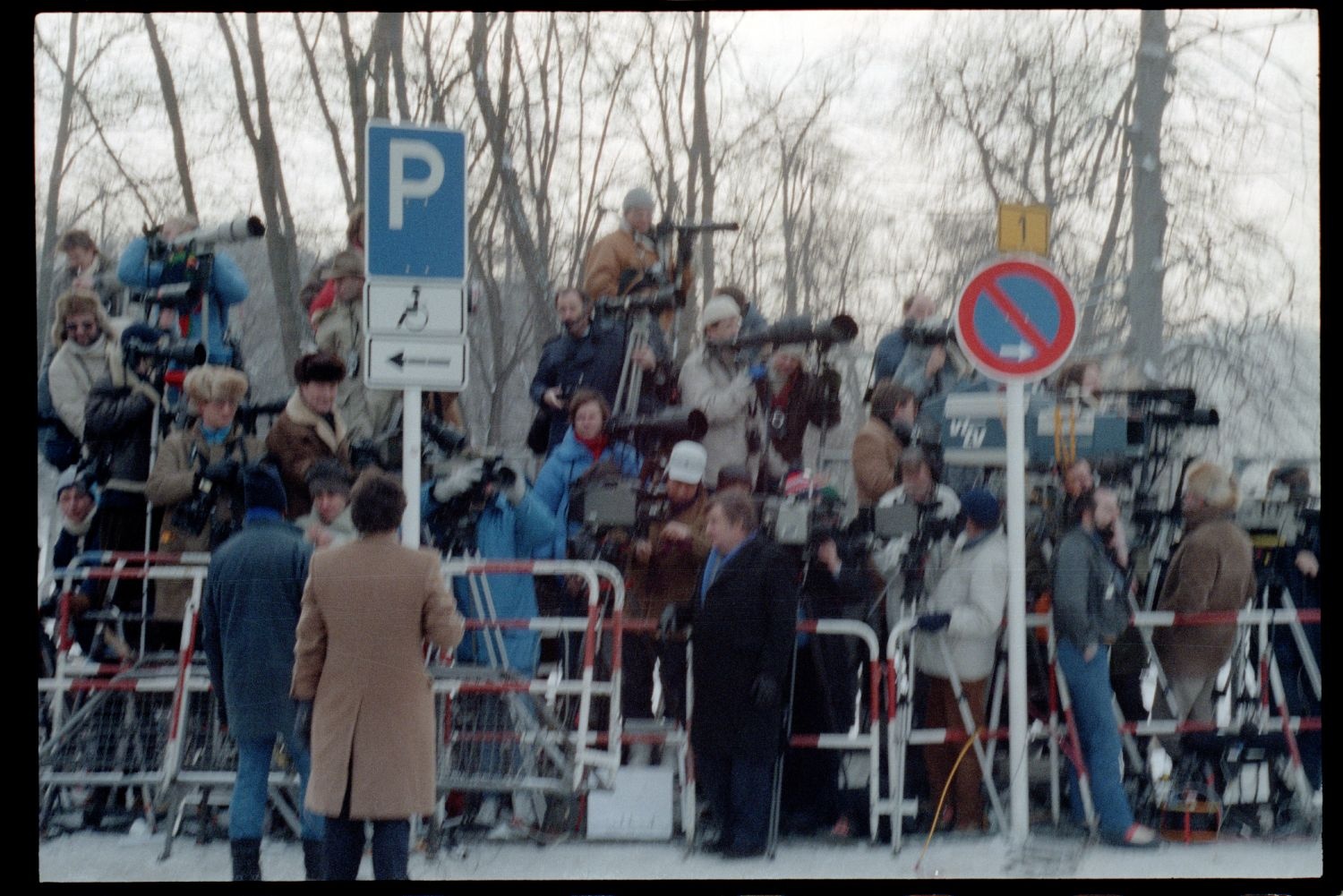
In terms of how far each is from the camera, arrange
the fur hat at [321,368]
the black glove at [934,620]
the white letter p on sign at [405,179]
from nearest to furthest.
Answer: the white letter p on sign at [405,179], the fur hat at [321,368], the black glove at [934,620]

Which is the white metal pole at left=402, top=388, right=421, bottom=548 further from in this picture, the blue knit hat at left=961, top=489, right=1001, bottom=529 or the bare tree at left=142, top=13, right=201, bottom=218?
the blue knit hat at left=961, top=489, right=1001, bottom=529

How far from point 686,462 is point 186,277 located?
2.02 meters

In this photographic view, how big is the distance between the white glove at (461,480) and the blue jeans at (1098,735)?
93.5 inches

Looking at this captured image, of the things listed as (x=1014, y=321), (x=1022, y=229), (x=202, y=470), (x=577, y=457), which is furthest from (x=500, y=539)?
(x=1022, y=229)

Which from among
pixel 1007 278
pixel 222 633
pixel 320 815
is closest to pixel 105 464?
pixel 222 633

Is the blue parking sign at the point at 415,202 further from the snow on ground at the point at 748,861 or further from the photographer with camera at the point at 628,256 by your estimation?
the snow on ground at the point at 748,861

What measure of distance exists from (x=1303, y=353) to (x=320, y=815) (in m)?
4.14

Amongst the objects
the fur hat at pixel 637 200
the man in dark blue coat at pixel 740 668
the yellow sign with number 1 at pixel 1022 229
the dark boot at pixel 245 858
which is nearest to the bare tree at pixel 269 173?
the fur hat at pixel 637 200

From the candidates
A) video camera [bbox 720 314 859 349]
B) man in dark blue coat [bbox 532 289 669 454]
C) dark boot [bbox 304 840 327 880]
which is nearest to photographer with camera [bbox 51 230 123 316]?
man in dark blue coat [bbox 532 289 669 454]

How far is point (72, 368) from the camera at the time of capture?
666cm

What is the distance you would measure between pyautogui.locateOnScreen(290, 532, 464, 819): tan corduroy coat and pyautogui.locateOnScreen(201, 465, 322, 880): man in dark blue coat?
16.1 inches

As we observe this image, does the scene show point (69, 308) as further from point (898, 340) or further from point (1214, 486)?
point (1214, 486)

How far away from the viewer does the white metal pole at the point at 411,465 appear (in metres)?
6.45

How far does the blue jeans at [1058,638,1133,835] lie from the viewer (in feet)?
22.5
